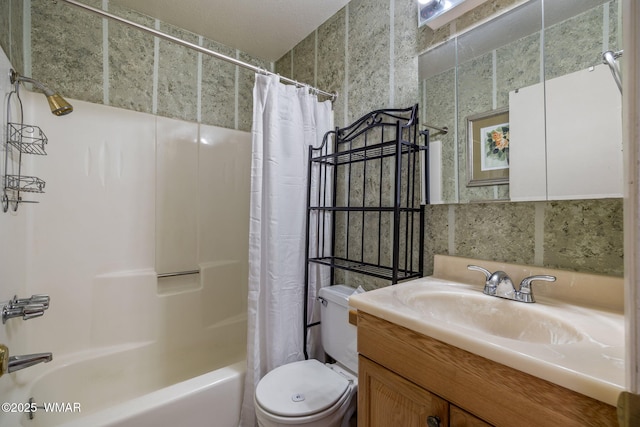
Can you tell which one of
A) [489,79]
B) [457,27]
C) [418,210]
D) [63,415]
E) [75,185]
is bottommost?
[63,415]

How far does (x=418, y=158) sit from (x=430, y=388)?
3.10 feet

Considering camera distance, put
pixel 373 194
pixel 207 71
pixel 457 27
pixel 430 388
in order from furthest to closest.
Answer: pixel 207 71, pixel 373 194, pixel 457 27, pixel 430 388

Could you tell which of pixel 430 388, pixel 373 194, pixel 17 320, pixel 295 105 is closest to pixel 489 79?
pixel 373 194

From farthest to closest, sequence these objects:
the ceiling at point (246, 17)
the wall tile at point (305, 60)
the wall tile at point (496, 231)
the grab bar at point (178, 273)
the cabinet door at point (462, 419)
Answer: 1. the wall tile at point (305, 60)
2. the grab bar at point (178, 273)
3. the ceiling at point (246, 17)
4. the wall tile at point (496, 231)
5. the cabinet door at point (462, 419)

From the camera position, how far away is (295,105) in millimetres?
1559

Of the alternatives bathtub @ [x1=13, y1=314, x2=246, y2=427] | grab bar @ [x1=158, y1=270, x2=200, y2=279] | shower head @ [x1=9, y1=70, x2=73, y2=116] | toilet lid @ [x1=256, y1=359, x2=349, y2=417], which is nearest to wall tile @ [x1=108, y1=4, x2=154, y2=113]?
shower head @ [x1=9, y1=70, x2=73, y2=116]

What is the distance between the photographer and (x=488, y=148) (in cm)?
104

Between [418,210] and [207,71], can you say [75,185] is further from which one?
[418,210]

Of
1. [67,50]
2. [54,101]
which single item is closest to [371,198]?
[54,101]

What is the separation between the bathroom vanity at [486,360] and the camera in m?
0.47

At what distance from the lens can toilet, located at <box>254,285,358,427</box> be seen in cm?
103

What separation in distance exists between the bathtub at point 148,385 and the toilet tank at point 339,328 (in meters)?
0.46

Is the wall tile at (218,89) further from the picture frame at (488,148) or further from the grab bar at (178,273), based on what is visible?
the picture frame at (488,148)

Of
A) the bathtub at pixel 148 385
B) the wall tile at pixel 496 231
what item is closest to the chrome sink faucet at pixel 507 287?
the wall tile at pixel 496 231
